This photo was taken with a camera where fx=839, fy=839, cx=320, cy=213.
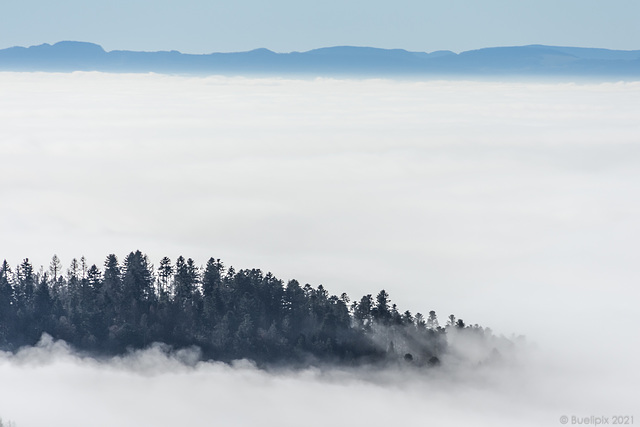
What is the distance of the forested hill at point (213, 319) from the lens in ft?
165

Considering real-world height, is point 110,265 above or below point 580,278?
above

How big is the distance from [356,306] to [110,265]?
1601 cm

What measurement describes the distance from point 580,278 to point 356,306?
158 ft

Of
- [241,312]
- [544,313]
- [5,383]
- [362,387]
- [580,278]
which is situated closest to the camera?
[5,383]

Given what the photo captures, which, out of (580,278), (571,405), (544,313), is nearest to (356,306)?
(571,405)

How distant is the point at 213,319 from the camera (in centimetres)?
5166

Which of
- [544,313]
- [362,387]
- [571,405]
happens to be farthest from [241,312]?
[544,313]

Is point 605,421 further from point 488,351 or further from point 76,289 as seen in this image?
point 76,289

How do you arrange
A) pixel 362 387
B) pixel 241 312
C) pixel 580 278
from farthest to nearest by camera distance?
pixel 580 278 < pixel 241 312 < pixel 362 387

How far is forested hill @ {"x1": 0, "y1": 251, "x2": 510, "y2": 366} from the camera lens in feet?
165

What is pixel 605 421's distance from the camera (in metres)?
46.8

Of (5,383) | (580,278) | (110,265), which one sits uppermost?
(110,265)

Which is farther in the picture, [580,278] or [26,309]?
[580,278]

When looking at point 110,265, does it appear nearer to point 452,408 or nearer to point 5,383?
point 5,383
